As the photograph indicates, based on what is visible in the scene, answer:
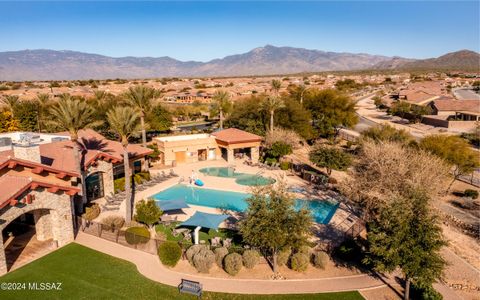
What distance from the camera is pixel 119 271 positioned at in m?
18.8

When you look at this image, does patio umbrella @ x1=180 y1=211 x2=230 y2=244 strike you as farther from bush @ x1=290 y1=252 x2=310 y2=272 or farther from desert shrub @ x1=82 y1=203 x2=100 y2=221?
desert shrub @ x1=82 y1=203 x2=100 y2=221

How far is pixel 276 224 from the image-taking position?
59.7ft

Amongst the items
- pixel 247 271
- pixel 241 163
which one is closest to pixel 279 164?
pixel 241 163

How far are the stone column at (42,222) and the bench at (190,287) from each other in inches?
401

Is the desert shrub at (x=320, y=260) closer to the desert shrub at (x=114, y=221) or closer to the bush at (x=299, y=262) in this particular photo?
the bush at (x=299, y=262)

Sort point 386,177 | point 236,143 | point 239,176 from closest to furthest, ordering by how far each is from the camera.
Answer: point 386,177, point 239,176, point 236,143

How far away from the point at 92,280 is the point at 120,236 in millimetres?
4446

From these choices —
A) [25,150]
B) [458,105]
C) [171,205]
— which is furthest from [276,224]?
[458,105]

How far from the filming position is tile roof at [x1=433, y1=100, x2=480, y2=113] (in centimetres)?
7119

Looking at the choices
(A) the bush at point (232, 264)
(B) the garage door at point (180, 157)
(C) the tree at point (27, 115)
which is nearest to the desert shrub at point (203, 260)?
(A) the bush at point (232, 264)

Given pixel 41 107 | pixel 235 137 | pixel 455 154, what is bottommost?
pixel 455 154

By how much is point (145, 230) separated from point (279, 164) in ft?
72.3

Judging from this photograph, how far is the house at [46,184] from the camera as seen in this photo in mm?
18375

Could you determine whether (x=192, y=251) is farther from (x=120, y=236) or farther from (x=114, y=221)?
(x=114, y=221)
